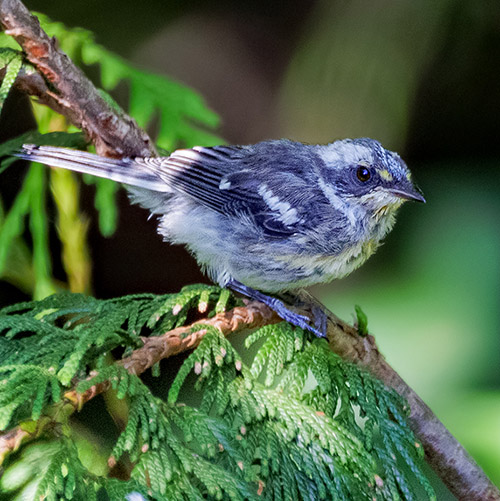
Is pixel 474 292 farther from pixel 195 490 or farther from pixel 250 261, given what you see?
pixel 195 490

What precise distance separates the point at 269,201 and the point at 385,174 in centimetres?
45

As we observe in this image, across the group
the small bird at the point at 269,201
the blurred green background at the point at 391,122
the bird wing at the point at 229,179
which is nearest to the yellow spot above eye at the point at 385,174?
Result: the small bird at the point at 269,201

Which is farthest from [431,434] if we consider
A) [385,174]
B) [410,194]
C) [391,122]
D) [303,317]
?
[391,122]

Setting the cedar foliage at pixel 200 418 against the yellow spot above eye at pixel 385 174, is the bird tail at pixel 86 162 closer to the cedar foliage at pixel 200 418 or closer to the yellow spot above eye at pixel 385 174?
the cedar foliage at pixel 200 418

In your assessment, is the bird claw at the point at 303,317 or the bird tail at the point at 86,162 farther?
the bird tail at the point at 86,162

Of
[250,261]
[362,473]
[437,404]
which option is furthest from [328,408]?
[437,404]

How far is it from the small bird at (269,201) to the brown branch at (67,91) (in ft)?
0.27

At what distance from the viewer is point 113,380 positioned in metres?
1.30

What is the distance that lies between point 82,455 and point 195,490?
965 mm

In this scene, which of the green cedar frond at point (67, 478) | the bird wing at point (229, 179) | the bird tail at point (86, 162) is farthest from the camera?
the bird wing at point (229, 179)

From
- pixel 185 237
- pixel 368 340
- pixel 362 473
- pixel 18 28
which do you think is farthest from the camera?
pixel 185 237

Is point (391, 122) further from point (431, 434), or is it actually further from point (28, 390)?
point (28, 390)

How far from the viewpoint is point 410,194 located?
2338mm

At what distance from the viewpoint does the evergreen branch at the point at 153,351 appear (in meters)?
1.16
